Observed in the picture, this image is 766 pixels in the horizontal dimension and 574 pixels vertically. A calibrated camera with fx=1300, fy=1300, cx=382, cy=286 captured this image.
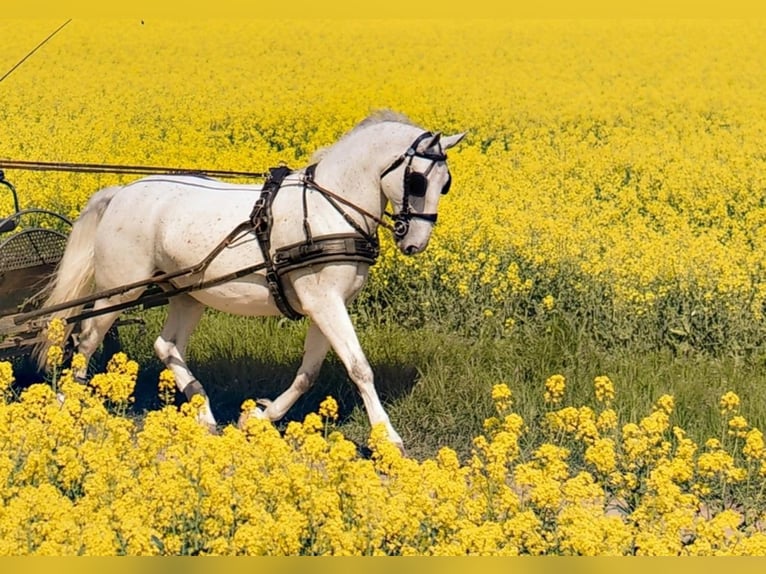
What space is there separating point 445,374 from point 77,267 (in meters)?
2.27

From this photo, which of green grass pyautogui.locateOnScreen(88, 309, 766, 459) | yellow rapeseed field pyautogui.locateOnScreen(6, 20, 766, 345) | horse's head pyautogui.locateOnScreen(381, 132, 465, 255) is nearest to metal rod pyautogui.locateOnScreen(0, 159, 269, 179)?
horse's head pyautogui.locateOnScreen(381, 132, 465, 255)

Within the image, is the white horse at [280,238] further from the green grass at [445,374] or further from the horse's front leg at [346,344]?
the green grass at [445,374]

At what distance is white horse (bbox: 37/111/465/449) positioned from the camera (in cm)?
668

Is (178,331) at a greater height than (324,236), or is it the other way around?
(324,236)

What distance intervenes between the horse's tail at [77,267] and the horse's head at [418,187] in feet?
6.72

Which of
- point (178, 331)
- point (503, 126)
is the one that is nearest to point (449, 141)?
point (178, 331)

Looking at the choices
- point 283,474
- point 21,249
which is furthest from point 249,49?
Answer: point 283,474

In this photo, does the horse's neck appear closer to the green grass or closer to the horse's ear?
the horse's ear

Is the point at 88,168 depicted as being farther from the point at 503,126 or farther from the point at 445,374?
the point at 503,126

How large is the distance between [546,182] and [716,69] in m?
9.00

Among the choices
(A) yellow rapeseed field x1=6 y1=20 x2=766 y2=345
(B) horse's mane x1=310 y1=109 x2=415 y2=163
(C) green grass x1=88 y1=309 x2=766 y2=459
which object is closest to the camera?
(B) horse's mane x1=310 y1=109 x2=415 y2=163

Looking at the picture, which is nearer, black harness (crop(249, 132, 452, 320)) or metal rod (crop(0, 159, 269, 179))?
black harness (crop(249, 132, 452, 320))

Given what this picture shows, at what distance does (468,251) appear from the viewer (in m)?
9.70

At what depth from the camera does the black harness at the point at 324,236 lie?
6594 mm
